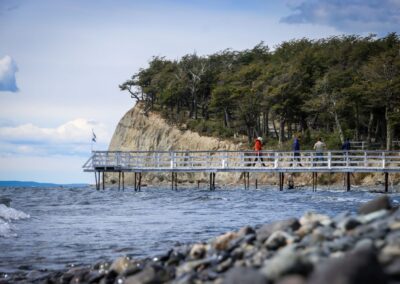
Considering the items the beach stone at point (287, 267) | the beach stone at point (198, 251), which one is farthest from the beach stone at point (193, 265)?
the beach stone at point (287, 267)

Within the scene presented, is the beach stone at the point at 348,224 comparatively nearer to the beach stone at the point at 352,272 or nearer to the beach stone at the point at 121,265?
the beach stone at the point at 352,272

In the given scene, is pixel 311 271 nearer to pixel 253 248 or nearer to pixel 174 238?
pixel 253 248

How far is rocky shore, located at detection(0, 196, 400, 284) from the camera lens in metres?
5.57

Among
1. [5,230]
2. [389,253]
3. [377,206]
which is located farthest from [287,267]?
[5,230]

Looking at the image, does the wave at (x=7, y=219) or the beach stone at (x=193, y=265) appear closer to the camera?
the beach stone at (x=193, y=265)

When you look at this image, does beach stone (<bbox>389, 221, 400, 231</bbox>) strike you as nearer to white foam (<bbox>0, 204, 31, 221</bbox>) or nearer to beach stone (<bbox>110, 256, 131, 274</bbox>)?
beach stone (<bbox>110, 256, 131, 274</bbox>)

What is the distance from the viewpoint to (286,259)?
624 centimetres

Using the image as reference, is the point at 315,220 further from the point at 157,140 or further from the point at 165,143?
the point at 157,140

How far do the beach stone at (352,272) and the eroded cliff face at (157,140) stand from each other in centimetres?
5984

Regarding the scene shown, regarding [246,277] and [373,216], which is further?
[373,216]

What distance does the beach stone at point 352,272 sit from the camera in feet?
17.1

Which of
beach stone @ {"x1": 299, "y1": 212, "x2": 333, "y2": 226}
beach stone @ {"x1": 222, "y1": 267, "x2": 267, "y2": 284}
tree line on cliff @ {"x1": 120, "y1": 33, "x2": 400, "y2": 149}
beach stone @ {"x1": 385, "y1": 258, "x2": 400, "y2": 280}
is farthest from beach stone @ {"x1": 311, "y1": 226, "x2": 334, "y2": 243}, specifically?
tree line on cliff @ {"x1": 120, "y1": 33, "x2": 400, "y2": 149}

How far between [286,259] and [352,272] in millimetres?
1071

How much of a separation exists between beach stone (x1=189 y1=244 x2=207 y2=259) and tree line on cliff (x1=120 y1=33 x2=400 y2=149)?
43221 millimetres
